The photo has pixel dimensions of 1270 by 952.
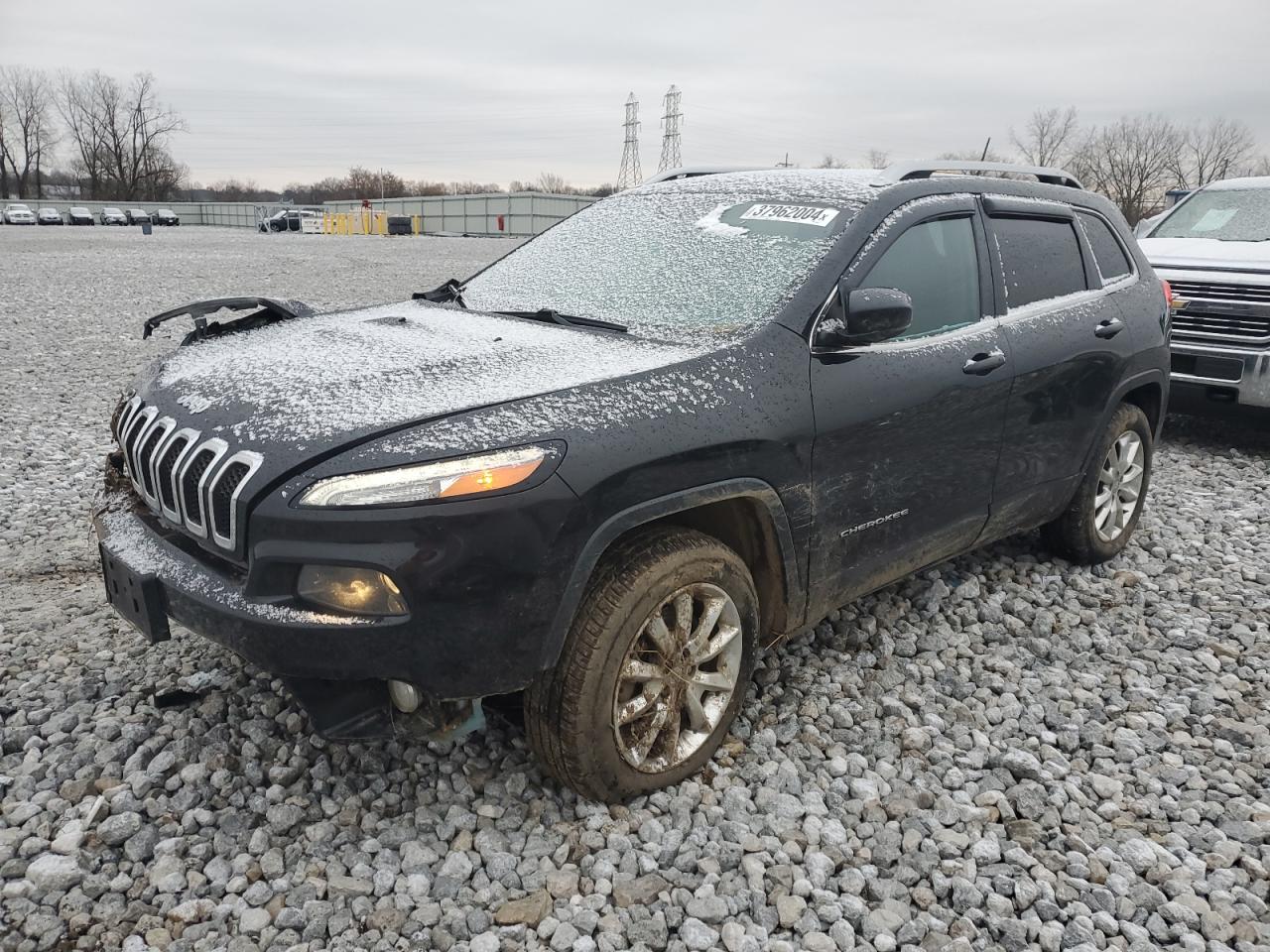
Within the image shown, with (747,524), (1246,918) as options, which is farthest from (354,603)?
(1246,918)

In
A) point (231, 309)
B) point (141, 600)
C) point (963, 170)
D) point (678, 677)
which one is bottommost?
point (678, 677)

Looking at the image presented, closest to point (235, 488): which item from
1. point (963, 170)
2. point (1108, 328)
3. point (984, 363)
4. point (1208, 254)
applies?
point (984, 363)

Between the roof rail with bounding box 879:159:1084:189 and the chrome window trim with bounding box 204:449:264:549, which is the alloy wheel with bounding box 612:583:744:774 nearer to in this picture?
the chrome window trim with bounding box 204:449:264:549

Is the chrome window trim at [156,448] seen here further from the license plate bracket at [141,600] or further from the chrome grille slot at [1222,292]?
the chrome grille slot at [1222,292]

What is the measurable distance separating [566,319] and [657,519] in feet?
3.41

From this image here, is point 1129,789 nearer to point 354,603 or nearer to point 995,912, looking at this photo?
point 995,912

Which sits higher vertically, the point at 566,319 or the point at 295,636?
the point at 566,319

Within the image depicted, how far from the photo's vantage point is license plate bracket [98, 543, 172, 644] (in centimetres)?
259

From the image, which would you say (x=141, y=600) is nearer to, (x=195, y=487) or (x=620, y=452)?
(x=195, y=487)

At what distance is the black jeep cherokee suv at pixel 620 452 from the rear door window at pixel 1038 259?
0.08 feet

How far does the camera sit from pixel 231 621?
7.84ft

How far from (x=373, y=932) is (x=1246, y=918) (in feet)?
7.32

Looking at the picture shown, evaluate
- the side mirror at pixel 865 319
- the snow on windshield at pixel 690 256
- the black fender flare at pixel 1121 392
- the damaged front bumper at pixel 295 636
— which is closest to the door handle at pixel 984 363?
the side mirror at pixel 865 319

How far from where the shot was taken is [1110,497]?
4.70 metres
